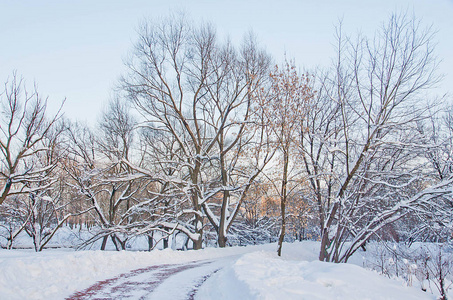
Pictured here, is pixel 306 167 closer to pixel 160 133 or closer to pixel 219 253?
pixel 219 253

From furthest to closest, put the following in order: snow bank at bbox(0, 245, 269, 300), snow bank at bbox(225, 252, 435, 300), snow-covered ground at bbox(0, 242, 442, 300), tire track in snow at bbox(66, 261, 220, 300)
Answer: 1. tire track in snow at bbox(66, 261, 220, 300)
2. snow bank at bbox(0, 245, 269, 300)
3. snow-covered ground at bbox(0, 242, 442, 300)
4. snow bank at bbox(225, 252, 435, 300)

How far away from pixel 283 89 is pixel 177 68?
1031 cm

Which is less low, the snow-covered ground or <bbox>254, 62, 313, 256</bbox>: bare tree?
<bbox>254, 62, 313, 256</bbox>: bare tree

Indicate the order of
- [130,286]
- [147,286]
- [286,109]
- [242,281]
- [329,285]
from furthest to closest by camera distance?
[286,109] < [147,286] < [130,286] < [242,281] < [329,285]

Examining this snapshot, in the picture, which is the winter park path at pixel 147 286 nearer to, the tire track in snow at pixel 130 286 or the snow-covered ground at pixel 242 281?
the tire track in snow at pixel 130 286

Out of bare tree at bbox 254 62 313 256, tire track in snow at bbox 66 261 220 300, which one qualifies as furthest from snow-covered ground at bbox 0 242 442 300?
bare tree at bbox 254 62 313 256

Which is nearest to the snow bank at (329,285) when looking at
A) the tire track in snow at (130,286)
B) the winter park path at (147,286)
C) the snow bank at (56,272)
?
the winter park path at (147,286)

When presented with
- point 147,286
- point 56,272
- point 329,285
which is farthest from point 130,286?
point 329,285

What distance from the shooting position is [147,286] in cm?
683

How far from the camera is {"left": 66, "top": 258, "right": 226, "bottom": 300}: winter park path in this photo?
5922 millimetres

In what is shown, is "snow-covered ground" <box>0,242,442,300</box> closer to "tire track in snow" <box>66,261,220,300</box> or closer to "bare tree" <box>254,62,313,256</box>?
"tire track in snow" <box>66,261,220,300</box>

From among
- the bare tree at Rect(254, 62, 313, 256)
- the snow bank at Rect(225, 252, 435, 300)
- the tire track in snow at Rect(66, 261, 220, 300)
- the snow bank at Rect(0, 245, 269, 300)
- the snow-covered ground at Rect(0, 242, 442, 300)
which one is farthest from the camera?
the bare tree at Rect(254, 62, 313, 256)

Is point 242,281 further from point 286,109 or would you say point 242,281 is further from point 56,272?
point 286,109

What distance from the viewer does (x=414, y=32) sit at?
10.5 meters
